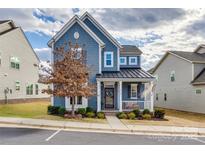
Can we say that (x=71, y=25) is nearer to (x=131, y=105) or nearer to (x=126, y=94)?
(x=126, y=94)

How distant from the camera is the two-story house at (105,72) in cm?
2283

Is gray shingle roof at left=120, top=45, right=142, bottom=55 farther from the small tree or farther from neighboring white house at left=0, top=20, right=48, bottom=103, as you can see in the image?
neighboring white house at left=0, top=20, right=48, bottom=103

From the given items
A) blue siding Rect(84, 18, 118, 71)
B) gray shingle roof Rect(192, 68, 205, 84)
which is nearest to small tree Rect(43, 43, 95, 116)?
blue siding Rect(84, 18, 118, 71)

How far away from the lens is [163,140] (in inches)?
489

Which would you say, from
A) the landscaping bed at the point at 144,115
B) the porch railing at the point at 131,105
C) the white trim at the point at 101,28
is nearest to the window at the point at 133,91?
the porch railing at the point at 131,105

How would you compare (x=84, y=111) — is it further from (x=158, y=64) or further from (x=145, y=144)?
(x=158, y=64)

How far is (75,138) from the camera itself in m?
12.0

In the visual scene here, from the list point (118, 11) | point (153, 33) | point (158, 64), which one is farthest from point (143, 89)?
point (158, 64)

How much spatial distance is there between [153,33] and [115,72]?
558 centimetres

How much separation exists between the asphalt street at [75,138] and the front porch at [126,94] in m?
9.68

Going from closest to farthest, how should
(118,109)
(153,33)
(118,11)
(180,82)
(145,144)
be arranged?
(145,144)
(118,11)
(153,33)
(118,109)
(180,82)

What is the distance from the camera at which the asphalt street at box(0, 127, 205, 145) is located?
11.2 meters

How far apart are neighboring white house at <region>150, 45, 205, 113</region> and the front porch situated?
567 cm
